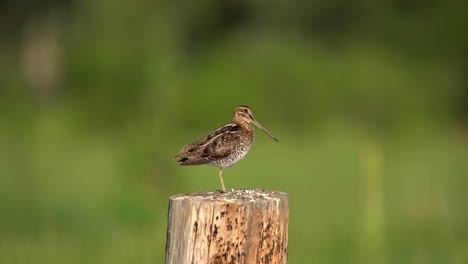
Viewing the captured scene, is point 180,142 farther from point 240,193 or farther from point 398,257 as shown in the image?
point 240,193

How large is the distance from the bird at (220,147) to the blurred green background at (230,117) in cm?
271

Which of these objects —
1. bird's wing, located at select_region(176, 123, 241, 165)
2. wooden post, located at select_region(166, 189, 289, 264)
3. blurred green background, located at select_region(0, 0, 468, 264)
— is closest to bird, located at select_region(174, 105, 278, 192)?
bird's wing, located at select_region(176, 123, 241, 165)

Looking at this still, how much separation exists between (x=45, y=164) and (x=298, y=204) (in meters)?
2.87

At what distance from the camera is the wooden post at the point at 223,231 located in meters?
4.54

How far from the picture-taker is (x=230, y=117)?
16.2 m

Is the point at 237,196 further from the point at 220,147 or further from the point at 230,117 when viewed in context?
the point at 230,117

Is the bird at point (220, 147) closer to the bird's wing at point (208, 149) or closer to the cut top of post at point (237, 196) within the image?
the bird's wing at point (208, 149)

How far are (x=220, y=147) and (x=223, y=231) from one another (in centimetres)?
152

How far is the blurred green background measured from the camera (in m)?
10.0

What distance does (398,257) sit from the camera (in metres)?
9.48

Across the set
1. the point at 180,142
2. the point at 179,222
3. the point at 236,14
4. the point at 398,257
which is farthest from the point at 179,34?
the point at 179,222

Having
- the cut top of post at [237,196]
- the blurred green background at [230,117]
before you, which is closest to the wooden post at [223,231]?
the cut top of post at [237,196]

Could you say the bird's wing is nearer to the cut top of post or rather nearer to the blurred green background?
the cut top of post

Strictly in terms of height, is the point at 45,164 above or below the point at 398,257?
above
